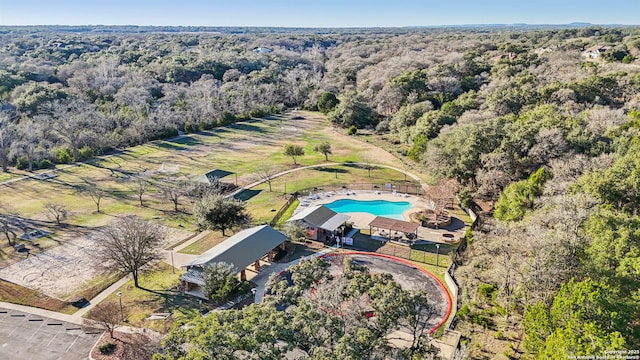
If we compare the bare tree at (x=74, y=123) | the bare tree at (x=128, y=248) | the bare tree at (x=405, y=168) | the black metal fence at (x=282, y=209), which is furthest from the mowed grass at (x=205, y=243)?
the bare tree at (x=74, y=123)

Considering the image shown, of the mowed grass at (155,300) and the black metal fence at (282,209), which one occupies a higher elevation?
the black metal fence at (282,209)

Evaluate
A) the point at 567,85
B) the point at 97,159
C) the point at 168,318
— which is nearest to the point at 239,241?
the point at 168,318

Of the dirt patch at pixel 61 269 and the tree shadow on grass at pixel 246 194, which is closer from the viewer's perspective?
the dirt patch at pixel 61 269

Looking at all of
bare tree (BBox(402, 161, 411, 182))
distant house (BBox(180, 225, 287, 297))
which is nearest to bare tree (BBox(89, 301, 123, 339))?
distant house (BBox(180, 225, 287, 297))

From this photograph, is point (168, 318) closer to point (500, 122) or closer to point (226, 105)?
point (500, 122)

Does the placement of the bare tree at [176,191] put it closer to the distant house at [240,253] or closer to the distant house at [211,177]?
the distant house at [211,177]

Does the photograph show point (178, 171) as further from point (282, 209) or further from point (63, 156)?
point (282, 209)
